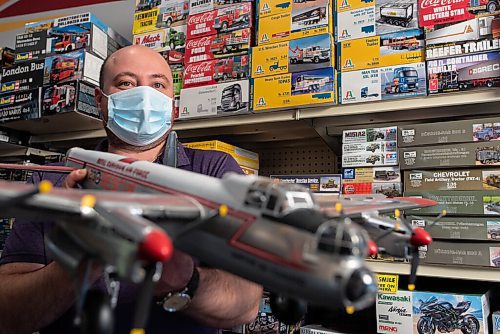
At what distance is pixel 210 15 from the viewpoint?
1.97 meters

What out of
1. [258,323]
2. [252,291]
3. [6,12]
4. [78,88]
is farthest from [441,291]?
[6,12]

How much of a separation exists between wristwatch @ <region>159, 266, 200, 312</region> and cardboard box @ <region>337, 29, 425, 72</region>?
1153 mm

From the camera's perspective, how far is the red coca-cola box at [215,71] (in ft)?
6.16

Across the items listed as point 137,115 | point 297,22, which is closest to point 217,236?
point 137,115

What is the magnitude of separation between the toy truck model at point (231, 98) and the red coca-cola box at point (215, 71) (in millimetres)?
45

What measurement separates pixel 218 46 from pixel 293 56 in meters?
0.38

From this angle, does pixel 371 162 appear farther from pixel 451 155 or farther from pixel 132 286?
pixel 132 286

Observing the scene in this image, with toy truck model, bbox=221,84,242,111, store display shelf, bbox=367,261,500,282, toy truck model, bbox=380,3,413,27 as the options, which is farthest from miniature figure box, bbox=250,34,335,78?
store display shelf, bbox=367,261,500,282

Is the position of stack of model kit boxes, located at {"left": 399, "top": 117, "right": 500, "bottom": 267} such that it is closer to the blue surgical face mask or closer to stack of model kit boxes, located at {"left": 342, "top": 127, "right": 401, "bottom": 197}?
stack of model kit boxes, located at {"left": 342, "top": 127, "right": 401, "bottom": 197}

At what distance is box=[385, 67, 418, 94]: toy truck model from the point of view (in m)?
1.57

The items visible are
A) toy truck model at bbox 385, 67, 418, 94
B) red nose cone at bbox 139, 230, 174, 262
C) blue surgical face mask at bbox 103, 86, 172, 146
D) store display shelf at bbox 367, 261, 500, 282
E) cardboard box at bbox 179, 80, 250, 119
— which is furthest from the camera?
cardboard box at bbox 179, 80, 250, 119

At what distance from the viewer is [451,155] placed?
153cm

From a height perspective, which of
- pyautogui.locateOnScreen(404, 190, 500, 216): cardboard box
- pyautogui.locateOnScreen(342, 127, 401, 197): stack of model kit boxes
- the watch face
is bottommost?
the watch face

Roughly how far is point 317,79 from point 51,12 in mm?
2277
